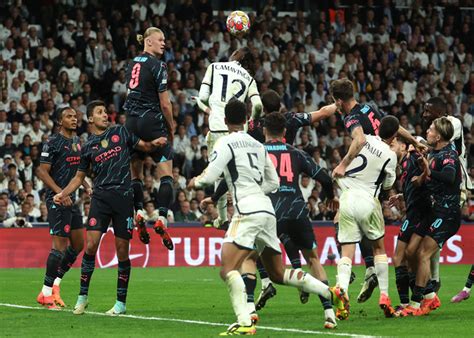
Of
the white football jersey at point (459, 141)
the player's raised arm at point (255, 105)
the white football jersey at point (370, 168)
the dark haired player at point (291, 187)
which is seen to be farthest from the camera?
the player's raised arm at point (255, 105)

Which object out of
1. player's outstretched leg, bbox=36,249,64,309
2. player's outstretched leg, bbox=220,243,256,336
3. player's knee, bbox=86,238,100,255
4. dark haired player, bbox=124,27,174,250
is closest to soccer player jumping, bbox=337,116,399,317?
player's outstretched leg, bbox=220,243,256,336

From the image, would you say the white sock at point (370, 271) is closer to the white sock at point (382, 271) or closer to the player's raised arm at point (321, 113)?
the white sock at point (382, 271)

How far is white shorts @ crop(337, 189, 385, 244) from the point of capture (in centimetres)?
1362

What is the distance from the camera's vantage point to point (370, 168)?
44.9 feet

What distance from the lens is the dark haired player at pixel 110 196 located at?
14008 millimetres

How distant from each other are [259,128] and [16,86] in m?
12.9

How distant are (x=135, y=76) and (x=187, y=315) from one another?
3134 millimetres

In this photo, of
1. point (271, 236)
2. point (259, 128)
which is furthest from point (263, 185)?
point (259, 128)

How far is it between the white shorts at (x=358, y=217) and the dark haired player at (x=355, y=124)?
0.41 meters

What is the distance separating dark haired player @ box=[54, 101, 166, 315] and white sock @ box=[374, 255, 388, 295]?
119 inches

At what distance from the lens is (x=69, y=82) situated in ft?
92.4

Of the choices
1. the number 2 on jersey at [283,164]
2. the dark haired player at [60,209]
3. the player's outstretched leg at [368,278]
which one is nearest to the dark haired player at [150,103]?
the dark haired player at [60,209]

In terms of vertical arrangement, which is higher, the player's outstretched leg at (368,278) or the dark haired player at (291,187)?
the dark haired player at (291,187)

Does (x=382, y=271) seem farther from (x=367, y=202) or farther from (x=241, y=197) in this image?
(x=241, y=197)
